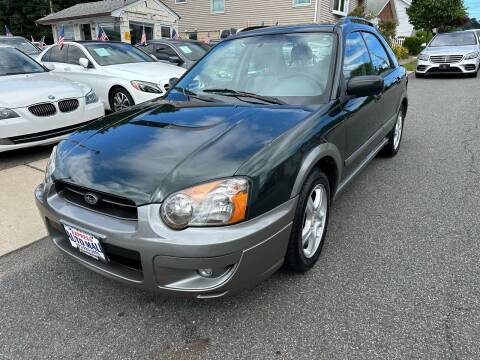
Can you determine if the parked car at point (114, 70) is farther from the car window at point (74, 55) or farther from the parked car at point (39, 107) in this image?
the parked car at point (39, 107)

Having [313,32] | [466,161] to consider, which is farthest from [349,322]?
[466,161]

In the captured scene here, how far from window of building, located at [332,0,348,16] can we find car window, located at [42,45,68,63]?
16.7 metres

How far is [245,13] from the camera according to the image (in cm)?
2147

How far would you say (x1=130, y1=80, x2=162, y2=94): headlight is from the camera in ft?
21.4

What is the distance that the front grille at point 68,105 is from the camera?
512 centimetres

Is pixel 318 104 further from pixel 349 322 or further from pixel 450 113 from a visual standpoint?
pixel 450 113

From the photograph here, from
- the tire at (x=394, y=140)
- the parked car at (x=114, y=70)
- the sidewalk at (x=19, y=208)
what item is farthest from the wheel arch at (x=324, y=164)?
the parked car at (x=114, y=70)

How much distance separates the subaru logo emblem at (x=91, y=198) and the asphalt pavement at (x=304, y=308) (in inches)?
28.0

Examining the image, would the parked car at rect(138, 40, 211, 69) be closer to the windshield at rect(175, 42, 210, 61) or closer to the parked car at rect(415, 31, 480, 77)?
the windshield at rect(175, 42, 210, 61)

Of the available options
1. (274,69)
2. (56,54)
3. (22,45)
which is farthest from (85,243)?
(22,45)

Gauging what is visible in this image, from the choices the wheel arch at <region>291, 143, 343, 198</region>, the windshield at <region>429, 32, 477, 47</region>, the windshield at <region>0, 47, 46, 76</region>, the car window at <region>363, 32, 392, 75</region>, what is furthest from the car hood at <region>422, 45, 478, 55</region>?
the wheel arch at <region>291, 143, 343, 198</region>

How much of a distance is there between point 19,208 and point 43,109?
1.73 m

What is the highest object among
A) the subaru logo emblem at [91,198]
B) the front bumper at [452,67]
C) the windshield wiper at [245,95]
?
the windshield wiper at [245,95]

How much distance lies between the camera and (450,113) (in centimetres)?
774
